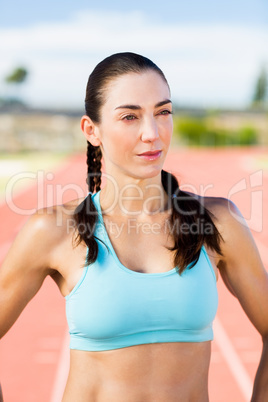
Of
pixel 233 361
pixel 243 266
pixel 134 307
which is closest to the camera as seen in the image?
pixel 134 307

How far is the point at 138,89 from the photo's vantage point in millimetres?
1657

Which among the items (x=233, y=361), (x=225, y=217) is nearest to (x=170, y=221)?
(x=225, y=217)

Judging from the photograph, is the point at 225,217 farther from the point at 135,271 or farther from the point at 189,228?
the point at 135,271

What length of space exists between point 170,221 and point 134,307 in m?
0.35

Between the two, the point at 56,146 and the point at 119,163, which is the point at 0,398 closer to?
the point at 119,163

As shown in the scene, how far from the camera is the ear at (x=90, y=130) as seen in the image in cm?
182

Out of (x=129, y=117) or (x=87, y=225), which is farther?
(x=87, y=225)

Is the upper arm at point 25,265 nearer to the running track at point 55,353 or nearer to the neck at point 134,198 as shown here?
the neck at point 134,198

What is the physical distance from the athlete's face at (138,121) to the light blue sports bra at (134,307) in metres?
0.31

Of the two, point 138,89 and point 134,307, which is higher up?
point 138,89

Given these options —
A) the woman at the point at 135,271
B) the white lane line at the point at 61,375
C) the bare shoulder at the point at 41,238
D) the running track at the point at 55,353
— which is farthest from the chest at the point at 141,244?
the white lane line at the point at 61,375

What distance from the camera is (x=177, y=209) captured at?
1.87m

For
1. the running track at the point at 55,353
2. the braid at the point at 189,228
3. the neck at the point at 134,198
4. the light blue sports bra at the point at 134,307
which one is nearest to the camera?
the light blue sports bra at the point at 134,307

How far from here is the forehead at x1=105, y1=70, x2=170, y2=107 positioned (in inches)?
65.0
